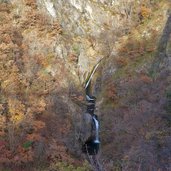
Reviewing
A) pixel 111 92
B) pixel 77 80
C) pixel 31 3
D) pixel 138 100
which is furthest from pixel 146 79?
pixel 31 3

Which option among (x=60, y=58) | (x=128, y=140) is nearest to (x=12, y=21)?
(x=60, y=58)

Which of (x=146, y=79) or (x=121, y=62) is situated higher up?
(x=121, y=62)

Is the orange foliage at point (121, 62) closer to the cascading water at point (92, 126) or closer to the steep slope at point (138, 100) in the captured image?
the steep slope at point (138, 100)

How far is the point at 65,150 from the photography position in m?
23.0

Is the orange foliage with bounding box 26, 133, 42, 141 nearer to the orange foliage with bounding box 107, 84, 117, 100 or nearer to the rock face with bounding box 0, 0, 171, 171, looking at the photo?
the rock face with bounding box 0, 0, 171, 171

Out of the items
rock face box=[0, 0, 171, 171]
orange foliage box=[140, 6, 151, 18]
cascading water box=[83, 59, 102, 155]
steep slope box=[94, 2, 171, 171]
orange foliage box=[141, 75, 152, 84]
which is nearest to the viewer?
steep slope box=[94, 2, 171, 171]

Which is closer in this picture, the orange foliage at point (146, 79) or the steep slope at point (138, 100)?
the steep slope at point (138, 100)

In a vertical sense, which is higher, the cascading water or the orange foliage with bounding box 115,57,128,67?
the orange foliage with bounding box 115,57,128,67

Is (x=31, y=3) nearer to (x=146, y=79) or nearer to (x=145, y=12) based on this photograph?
(x=145, y=12)

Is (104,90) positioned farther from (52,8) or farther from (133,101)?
(52,8)

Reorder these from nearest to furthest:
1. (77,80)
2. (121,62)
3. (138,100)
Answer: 1. (138,100)
2. (77,80)
3. (121,62)

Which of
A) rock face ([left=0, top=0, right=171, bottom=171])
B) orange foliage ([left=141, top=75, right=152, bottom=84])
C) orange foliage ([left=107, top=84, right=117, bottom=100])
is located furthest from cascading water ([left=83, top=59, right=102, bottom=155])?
orange foliage ([left=141, top=75, right=152, bottom=84])

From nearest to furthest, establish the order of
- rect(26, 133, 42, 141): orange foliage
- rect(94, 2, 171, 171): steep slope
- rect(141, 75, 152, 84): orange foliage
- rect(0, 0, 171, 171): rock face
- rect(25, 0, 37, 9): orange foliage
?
1. rect(94, 2, 171, 171): steep slope
2. rect(0, 0, 171, 171): rock face
3. rect(26, 133, 42, 141): orange foliage
4. rect(141, 75, 152, 84): orange foliage
5. rect(25, 0, 37, 9): orange foliage

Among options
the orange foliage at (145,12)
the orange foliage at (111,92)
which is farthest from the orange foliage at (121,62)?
the orange foliage at (145,12)
